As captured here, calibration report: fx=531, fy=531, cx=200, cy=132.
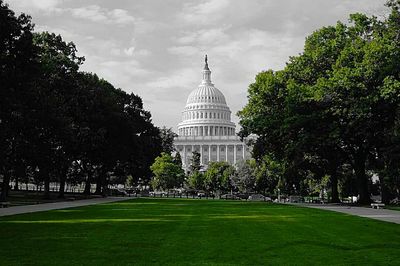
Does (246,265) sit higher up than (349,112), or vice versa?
(349,112)

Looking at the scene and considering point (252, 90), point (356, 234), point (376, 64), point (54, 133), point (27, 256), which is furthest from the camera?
point (252, 90)

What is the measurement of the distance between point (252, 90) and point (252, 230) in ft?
126

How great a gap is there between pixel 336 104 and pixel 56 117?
23.5m

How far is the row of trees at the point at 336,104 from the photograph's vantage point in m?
41.9

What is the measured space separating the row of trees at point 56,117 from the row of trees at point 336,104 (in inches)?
647

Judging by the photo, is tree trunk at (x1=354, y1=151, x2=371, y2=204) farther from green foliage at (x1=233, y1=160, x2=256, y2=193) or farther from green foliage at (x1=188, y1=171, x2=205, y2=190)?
green foliage at (x1=188, y1=171, x2=205, y2=190)

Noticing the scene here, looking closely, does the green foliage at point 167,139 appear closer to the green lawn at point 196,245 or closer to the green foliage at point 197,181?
the green foliage at point 197,181

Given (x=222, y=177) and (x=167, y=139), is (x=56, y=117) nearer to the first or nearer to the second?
(x=222, y=177)

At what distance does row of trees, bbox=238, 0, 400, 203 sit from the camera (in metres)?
41.9

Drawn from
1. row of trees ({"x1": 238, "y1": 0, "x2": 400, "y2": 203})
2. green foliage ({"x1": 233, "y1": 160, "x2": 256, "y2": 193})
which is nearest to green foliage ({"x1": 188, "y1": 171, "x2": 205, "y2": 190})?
green foliage ({"x1": 233, "y1": 160, "x2": 256, "y2": 193})

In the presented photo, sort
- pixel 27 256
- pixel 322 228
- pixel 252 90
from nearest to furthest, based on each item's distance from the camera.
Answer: pixel 27 256
pixel 322 228
pixel 252 90

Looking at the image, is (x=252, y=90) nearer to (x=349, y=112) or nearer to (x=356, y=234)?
(x=349, y=112)

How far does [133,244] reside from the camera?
1435 centimetres

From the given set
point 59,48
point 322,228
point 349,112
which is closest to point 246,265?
point 322,228
